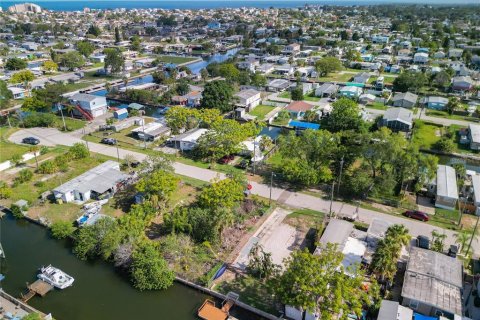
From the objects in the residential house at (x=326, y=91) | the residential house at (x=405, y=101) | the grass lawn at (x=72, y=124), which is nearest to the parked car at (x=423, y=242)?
the residential house at (x=405, y=101)

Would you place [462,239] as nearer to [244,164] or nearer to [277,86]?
[244,164]

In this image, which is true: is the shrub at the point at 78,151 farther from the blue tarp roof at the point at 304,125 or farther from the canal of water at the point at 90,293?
the blue tarp roof at the point at 304,125

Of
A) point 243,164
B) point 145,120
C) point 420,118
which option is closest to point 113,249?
point 243,164

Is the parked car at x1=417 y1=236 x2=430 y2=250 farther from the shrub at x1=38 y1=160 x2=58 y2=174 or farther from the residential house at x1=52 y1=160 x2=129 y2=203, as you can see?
Answer: the shrub at x1=38 y1=160 x2=58 y2=174

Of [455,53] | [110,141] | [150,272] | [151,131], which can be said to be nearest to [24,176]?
[110,141]

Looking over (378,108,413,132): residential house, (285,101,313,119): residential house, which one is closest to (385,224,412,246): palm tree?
(378,108,413,132): residential house
